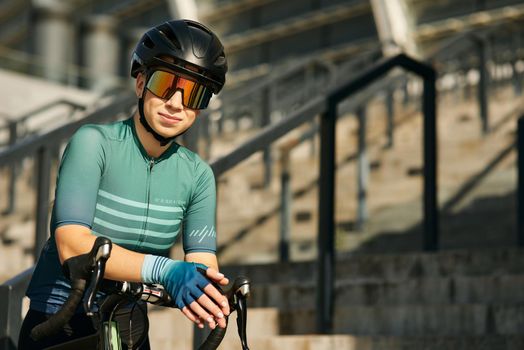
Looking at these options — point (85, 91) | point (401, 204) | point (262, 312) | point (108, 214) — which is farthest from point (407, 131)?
point (85, 91)

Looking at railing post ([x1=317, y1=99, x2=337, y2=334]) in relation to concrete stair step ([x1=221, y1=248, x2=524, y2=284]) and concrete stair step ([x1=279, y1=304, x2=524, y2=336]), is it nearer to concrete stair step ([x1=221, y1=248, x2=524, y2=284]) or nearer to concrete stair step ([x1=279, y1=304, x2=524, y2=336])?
concrete stair step ([x1=279, y1=304, x2=524, y2=336])

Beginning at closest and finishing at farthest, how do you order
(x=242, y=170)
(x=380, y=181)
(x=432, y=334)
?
(x=432, y=334), (x=380, y=181), (x=242, y=170)

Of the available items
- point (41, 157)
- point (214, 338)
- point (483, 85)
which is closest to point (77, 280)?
point (214, 338)

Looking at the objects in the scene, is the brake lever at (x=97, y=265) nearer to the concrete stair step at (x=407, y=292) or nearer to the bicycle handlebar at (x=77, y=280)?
the bicycle handlebar at (x=77, y=280)

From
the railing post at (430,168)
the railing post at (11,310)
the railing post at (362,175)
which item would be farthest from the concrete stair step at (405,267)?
the railing post at (11,310)

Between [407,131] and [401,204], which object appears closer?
[401,204]

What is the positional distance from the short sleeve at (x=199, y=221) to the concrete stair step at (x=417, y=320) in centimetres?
269

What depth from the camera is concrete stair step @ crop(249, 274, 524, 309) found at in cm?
559

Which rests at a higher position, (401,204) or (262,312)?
(401,204)

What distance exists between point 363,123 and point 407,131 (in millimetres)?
1434

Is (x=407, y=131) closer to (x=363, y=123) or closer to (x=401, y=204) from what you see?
(x=363, y=123)

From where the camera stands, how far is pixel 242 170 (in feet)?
34.0

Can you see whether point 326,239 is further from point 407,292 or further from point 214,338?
point 214,338

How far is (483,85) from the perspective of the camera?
33.0ft
